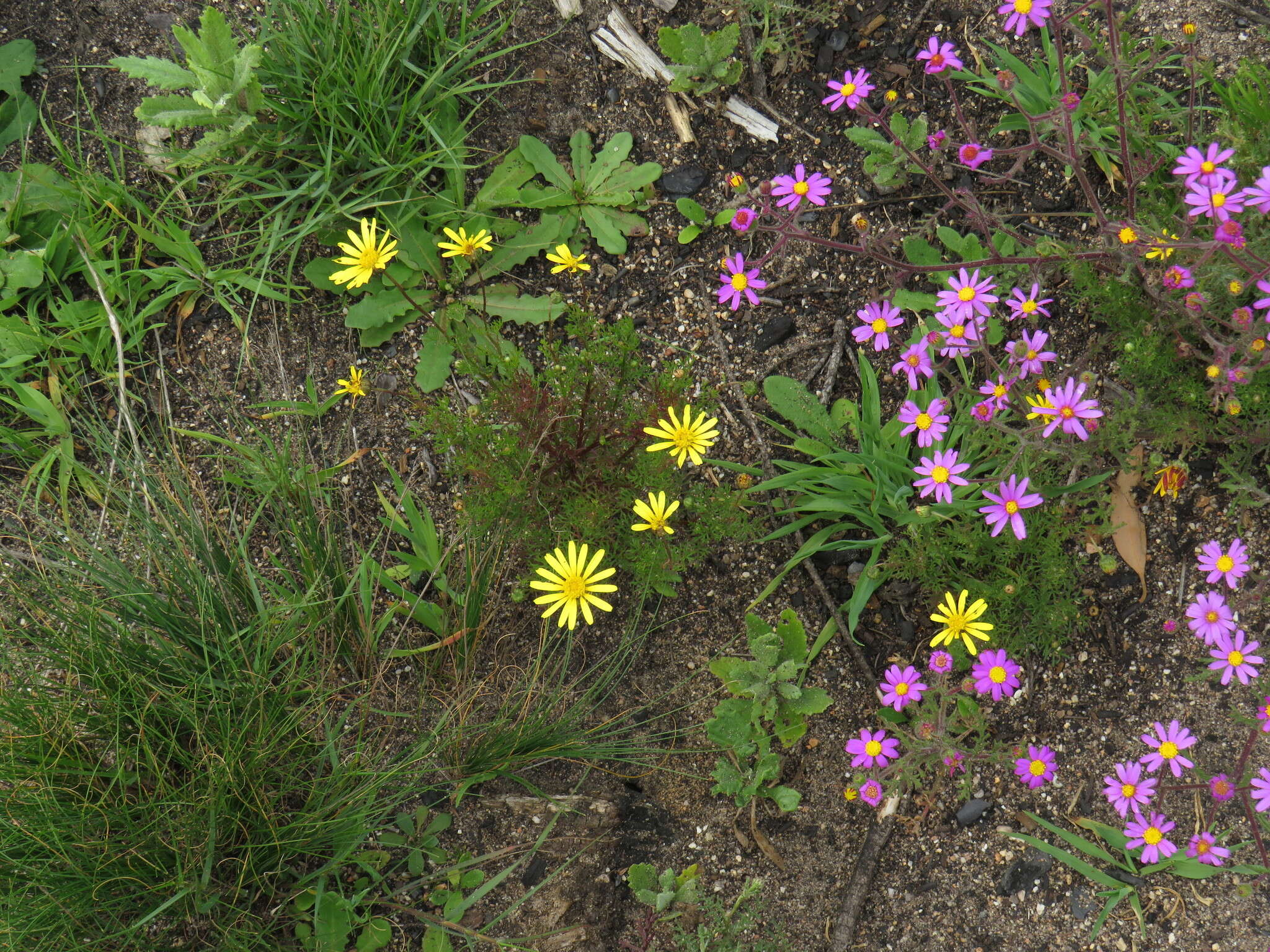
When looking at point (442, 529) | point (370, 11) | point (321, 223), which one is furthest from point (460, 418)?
point (370, 11)

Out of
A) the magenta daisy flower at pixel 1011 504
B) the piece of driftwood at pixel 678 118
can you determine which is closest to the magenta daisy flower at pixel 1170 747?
the magenta daisy flower at pixel 1011 504

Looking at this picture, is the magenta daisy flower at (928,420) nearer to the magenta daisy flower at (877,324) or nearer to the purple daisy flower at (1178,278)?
the magenta daisy flower at (877,324)

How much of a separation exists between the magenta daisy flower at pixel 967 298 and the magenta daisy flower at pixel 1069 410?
287mm

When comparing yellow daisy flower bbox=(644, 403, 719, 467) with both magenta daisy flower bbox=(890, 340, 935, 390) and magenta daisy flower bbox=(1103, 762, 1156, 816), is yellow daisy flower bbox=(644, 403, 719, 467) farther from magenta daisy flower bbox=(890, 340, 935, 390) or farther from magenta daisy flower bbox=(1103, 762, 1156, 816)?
magenta daisy flower bbox=(1103, 762, 1156, 816)

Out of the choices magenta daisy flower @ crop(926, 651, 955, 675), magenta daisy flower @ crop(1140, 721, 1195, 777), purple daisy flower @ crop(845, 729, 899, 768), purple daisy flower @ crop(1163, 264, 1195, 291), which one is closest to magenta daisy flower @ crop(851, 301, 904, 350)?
purple daisy flower @ crop(1163, 264, 1195, 291)

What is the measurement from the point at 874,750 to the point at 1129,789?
22.6 inches

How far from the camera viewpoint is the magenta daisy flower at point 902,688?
7.91ft

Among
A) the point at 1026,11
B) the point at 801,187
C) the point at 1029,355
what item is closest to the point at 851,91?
the point at 801,187

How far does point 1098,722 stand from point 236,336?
2.81 meters

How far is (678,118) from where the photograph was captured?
3150 mm

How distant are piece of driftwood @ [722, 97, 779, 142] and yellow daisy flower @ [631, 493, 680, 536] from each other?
137 centimetres

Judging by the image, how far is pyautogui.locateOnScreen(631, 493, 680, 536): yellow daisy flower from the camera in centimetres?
235

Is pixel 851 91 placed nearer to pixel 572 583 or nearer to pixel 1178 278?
pixel 1178 278

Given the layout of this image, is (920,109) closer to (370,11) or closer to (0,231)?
(370,11)
